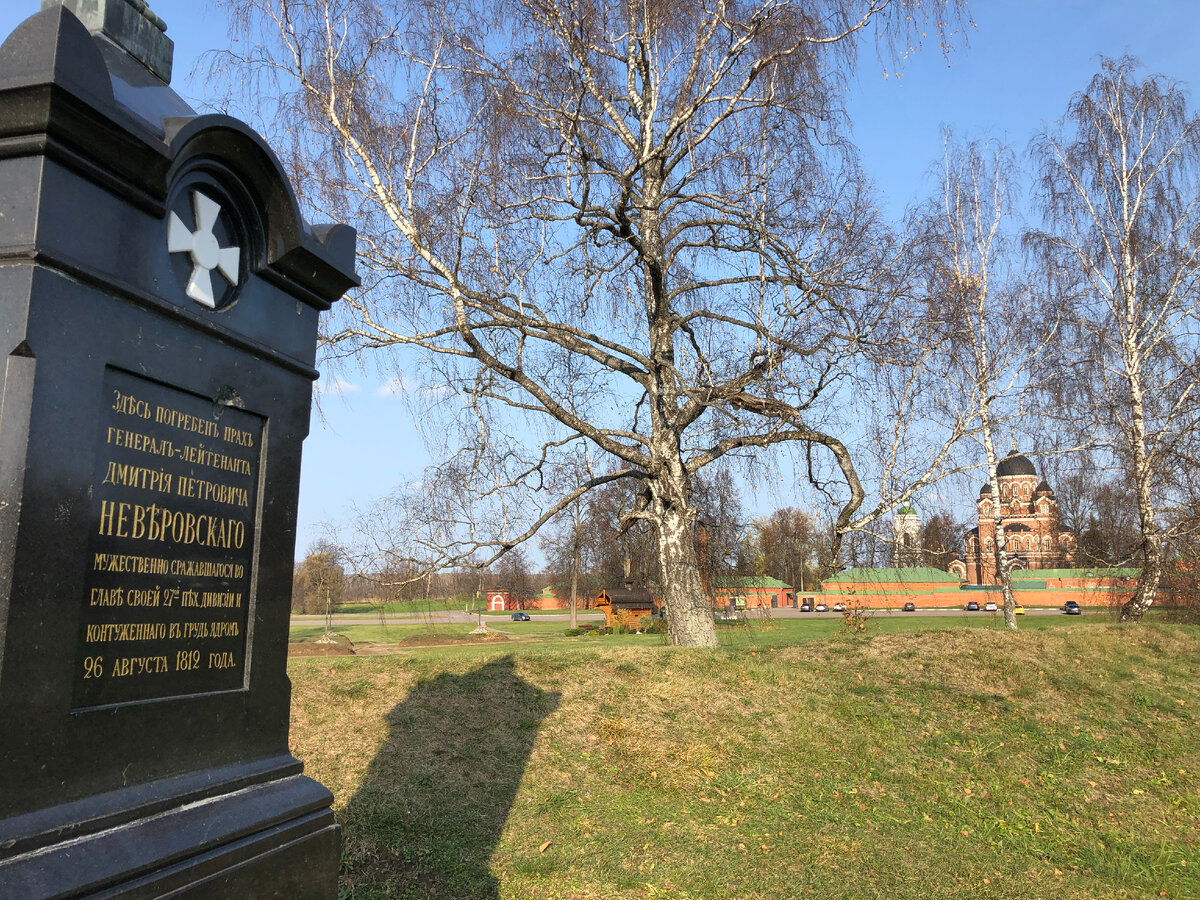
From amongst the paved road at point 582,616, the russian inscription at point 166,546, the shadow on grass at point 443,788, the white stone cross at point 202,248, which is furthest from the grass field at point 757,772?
the paved road at point 582,616

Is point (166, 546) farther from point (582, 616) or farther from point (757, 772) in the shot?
point (582, 616)

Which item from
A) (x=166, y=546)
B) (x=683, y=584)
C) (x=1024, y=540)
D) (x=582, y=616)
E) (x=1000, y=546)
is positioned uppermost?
(x=1024, y=540)

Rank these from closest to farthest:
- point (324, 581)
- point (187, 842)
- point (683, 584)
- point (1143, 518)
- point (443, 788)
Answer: point (187, 842) < point (443, 788) < point (683, 584) < point (1143, 518) < point (324, 581)

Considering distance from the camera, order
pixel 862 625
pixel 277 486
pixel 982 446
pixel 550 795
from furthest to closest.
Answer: pixel 982 446, pixel 862 625, pixel 550 795, pixel 277 486

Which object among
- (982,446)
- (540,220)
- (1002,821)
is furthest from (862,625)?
(540,220)

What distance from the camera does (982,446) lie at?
1730 cm

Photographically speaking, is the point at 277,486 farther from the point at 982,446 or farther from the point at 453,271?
the point at 982,446

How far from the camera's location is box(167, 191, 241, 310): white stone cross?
3336mm

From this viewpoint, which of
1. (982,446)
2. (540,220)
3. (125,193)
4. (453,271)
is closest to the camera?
(125,193)

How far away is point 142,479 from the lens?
123 inches

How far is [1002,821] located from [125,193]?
7561mm

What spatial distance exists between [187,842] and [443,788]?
164 inches

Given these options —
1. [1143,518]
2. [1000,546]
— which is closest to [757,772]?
[1000,546]

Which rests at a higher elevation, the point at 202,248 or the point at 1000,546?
the point at 202,248
